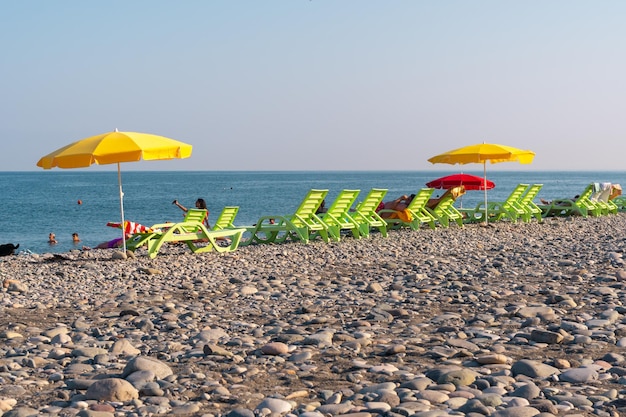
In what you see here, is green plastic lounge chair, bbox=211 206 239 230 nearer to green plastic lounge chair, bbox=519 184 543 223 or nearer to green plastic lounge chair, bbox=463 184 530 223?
green plastic lounge chair, bbox=463 184 530 223

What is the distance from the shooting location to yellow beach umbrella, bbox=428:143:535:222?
1669cm

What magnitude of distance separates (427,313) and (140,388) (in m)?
2.84

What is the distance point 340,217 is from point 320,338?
863cm

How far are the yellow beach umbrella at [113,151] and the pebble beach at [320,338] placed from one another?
1497 mm

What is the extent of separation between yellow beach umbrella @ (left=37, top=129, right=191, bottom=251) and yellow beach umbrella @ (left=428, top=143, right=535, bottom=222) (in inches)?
295

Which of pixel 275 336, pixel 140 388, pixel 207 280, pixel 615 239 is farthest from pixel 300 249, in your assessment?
pixel 140 388

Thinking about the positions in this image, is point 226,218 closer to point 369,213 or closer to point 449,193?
point 369,213

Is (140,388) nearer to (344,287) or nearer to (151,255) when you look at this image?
(344,287)

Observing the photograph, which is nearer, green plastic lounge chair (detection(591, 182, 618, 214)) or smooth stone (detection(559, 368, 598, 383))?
smooth stone (detection(559, 368, 598, 383))

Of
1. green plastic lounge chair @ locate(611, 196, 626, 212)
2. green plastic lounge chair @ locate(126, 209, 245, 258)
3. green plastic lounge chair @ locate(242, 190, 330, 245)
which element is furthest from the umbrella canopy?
green plastic lounge chair @ locate(611, 196, 626, 212)

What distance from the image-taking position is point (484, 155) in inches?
657

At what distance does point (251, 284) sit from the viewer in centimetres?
820

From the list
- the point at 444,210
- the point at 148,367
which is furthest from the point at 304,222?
the point at 148,367

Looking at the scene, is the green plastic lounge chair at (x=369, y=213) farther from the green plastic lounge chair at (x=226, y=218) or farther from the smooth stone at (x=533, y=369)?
the smooth stone at (x=533, y=369)
